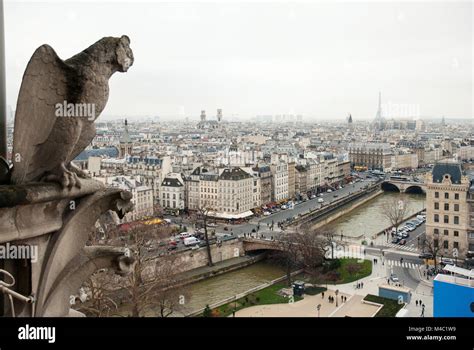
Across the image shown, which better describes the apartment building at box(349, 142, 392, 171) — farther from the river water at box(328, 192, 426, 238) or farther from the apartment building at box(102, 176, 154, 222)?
the apartment building at box(102, 176, 154, 222)

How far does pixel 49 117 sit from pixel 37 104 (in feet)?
0.09

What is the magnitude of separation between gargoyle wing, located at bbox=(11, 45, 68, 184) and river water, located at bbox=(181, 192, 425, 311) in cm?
557

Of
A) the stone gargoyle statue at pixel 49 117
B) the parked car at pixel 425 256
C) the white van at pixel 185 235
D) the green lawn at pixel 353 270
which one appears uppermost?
the stone gargoyle statue at pixel 49 117

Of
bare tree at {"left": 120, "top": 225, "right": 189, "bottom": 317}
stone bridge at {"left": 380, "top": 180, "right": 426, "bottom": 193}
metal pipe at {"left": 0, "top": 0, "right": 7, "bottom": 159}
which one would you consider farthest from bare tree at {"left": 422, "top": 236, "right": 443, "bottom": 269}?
metal pipe at {"left": 0, "top": 0, "right": 7, "bottom": 159}

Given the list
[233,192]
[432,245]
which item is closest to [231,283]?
[432,245]

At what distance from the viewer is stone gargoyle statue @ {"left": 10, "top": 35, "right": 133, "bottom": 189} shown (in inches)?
35.9

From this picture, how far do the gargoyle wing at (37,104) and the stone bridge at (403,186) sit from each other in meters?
16.0

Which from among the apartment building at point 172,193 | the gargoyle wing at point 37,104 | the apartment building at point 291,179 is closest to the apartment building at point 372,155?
the apartment building at point 291,179

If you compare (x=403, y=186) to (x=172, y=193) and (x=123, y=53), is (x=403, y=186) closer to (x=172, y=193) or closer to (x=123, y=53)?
(x=172, y=193)

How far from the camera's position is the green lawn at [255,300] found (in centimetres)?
622

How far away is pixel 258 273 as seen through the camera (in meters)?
8.59

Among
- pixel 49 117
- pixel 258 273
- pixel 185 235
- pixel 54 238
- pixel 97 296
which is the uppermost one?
pixel 49 117

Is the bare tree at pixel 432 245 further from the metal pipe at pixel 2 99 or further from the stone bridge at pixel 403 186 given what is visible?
the metal pipe at pixel 2 99
